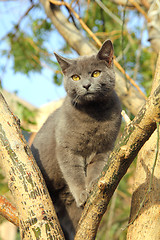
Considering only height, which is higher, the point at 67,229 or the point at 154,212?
the point at 154,212

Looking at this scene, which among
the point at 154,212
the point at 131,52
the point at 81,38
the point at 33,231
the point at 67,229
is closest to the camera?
the point at 33,231

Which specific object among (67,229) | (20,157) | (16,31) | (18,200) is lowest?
(67,229)

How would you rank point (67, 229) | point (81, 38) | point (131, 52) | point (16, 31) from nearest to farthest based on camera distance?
point (67, 229), point (81, 38), point (16, 31), point (131, 52)

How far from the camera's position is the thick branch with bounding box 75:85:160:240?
3.81 feet

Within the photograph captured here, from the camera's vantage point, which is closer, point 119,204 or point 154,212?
point 154,212

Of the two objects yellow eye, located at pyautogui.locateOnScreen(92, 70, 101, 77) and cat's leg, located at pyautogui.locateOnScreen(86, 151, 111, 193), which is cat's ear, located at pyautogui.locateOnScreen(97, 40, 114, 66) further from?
cat's leg, located at pyautogui.locateOnScreen(86, 151, 111, 193)

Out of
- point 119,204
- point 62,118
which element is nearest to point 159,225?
point 62,118

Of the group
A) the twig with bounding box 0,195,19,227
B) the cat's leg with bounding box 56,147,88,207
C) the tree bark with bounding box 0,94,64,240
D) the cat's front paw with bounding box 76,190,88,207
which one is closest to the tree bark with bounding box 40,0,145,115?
the cat's leg with bounding box 56,147,88,207

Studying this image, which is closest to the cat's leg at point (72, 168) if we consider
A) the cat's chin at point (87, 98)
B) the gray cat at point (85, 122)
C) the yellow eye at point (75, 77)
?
the gray cat at point (85, 122)

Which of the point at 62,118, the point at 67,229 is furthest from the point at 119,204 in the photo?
the point at 62,118

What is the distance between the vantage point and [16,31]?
3.49 meters

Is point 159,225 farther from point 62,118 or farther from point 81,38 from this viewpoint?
point 81,38

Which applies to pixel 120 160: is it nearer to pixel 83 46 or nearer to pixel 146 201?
pixel 146 201

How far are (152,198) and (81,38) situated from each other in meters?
1.78
